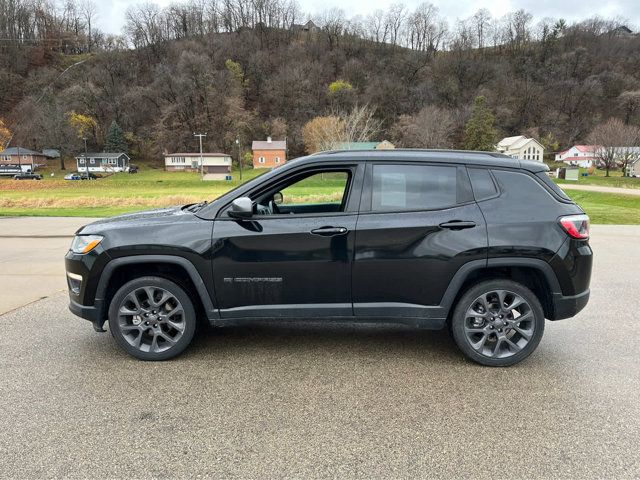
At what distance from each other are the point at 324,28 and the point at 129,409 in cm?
14238

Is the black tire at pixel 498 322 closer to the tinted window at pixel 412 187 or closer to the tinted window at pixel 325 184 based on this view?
the tinted window at pixel 412 187

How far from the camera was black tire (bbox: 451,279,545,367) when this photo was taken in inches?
154

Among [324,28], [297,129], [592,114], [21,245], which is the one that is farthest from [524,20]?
[21,245]

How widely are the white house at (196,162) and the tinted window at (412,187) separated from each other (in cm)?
8617

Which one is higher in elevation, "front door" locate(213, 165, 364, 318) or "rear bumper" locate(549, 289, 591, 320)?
"front door" locate(213, 165, 364, 318)

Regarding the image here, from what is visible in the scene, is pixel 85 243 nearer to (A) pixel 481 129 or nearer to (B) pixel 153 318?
(B) pixel 153 318

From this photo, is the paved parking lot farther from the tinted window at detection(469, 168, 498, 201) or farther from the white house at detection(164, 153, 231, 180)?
the white house at detection(164, 153, 231, 180)

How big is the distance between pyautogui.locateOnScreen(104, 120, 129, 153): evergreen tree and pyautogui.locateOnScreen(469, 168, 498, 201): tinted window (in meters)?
104

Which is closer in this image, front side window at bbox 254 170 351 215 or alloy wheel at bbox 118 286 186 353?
alloy wheel at bbox 118 286 186 353

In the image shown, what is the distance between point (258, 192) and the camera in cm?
406

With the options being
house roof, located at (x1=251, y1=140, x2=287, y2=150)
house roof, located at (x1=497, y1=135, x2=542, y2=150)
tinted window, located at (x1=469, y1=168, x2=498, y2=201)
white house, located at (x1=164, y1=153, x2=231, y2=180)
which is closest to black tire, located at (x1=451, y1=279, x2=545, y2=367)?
tinted window, located at (x1=469, y1=168, x2=498, y2=201)

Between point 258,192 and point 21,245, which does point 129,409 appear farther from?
point 21,245

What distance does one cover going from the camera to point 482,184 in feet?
13.0

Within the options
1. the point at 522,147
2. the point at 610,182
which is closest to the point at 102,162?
the point at 522,147
